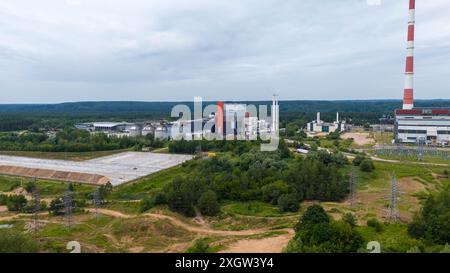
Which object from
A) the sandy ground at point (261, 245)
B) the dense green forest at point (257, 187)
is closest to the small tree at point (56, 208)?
the dense green forest at point (257, 187)

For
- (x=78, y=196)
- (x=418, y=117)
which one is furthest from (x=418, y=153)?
(x=78, y=196)

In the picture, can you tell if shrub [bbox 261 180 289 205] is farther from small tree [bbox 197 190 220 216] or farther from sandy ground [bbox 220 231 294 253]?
sandy ground [bbox 220 231 294 253]

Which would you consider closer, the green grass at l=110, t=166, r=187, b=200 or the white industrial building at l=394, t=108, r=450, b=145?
the green grass at l=110, t=166, r=187, b=200

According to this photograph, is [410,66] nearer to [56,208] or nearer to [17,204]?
[56,208]

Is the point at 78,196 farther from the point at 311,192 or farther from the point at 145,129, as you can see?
the point at 145,129

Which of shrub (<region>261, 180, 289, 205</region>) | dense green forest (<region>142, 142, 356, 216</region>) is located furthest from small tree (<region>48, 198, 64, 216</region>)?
shrub (<region>261, 180, 289, 205</region>)
